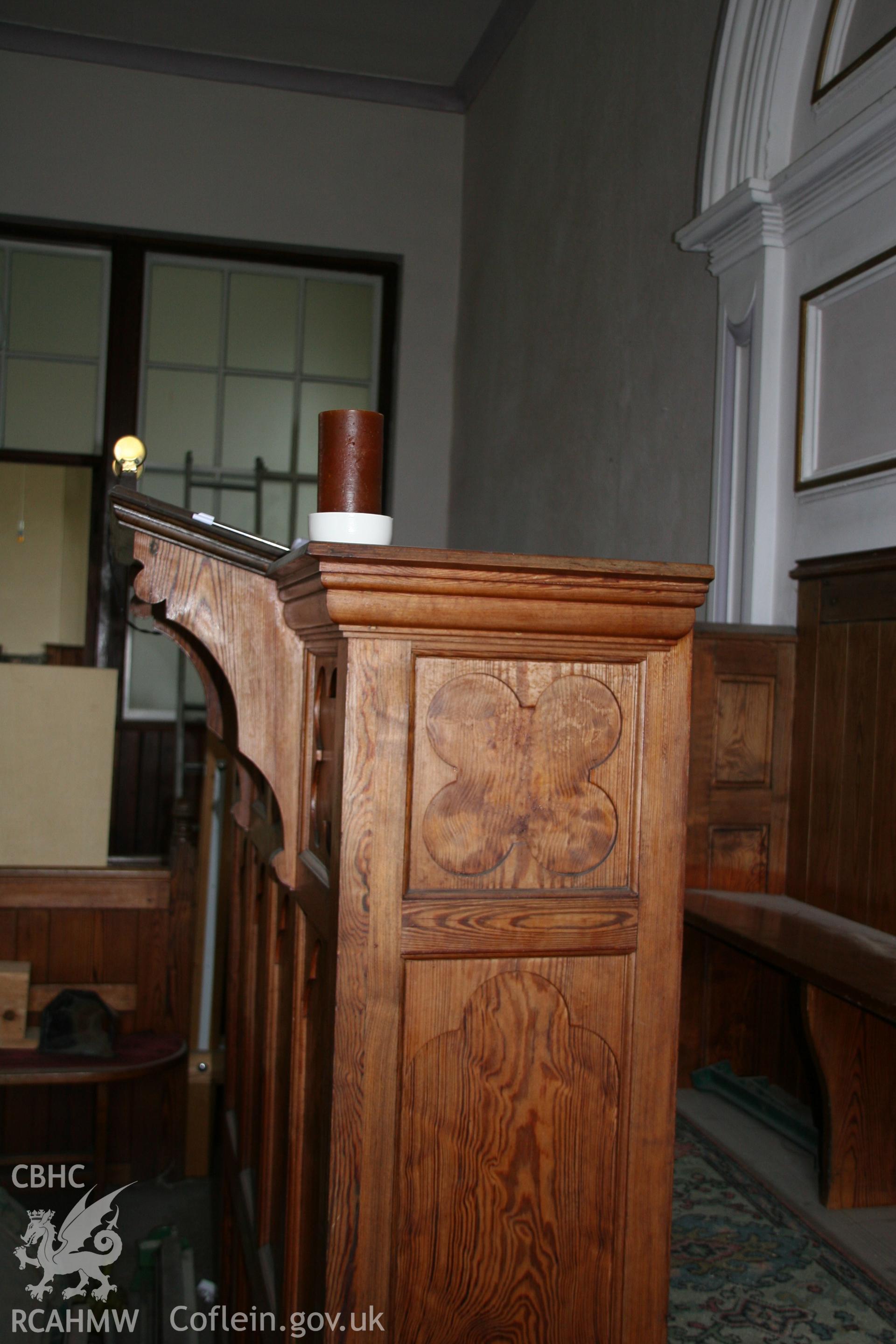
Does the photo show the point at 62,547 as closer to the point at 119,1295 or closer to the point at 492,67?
the point at 492,67

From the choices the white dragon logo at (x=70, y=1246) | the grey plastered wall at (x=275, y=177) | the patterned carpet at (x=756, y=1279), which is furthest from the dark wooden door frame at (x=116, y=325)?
the patterned carpet at (x=756, y=1279)

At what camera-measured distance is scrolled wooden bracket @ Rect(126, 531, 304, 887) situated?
1250 mm

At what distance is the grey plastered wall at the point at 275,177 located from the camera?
5.07 m

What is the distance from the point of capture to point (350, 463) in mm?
1156

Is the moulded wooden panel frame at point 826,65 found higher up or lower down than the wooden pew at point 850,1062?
higher up

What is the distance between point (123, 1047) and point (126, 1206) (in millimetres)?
439

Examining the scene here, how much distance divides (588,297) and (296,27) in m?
2.17

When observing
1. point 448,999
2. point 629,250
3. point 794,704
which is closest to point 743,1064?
point 794,704

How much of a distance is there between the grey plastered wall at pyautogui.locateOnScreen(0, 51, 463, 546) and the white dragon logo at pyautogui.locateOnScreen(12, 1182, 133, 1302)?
151 inches

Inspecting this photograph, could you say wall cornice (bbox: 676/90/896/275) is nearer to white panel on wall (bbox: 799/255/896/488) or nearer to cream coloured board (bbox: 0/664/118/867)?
white panel on wall (bbox: 799/255/896/488)

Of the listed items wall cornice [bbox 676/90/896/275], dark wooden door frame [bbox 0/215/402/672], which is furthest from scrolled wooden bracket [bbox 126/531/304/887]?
dark wooden door frame [bbox 0/215/402/672]

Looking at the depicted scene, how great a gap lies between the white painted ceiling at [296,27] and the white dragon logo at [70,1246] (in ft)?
15.3

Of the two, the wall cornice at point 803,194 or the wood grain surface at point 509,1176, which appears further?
the wall cornice at point 803,194

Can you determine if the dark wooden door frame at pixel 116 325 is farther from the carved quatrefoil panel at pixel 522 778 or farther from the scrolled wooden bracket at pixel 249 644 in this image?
the carved quatrefoil panel at pixel 522 778
